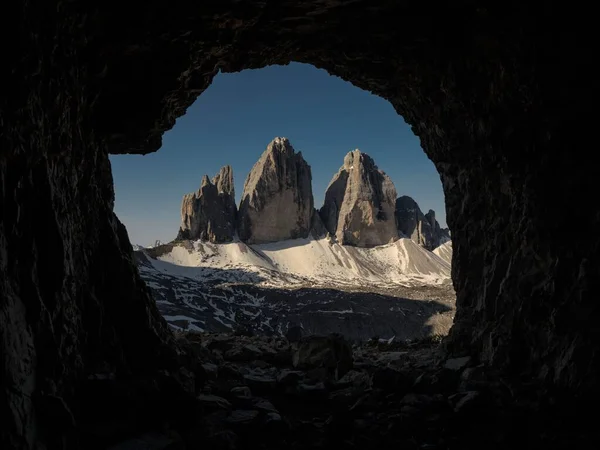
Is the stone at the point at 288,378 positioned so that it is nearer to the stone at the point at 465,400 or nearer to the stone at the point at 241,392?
the stone at the point at 241,392

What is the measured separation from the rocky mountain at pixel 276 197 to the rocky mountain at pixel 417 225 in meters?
48.9

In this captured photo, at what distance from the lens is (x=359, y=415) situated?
6.98 meters

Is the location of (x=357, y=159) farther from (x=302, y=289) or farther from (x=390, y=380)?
(x=390, y=380)

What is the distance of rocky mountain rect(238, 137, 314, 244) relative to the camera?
504 ft

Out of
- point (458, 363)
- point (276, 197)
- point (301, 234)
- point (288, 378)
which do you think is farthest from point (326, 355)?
point (301, 234)

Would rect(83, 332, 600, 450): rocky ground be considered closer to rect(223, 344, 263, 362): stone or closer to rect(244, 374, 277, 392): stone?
rect(244, 374, 277, 392): stone

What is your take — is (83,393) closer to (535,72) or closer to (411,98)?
(535,72)

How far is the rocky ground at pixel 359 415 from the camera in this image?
5586 millimetres

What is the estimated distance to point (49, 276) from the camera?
5223 millimetres

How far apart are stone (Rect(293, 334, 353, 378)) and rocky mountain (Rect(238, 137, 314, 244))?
143 metres

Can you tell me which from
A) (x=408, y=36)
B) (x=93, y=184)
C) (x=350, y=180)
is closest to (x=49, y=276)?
(x=93, y=184)

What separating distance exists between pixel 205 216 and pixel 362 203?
233 ft

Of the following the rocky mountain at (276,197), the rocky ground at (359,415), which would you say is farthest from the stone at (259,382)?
the rocky mountain at (276,197)

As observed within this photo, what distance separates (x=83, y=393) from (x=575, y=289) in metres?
8.83
